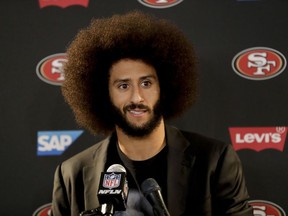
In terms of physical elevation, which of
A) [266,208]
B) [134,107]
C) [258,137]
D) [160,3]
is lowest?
[266,208]

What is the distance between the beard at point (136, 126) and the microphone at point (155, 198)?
483mm

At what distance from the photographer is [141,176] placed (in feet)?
5.33

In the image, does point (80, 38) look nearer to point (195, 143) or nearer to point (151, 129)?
point (151, 129)

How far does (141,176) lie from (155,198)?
1.81 ft

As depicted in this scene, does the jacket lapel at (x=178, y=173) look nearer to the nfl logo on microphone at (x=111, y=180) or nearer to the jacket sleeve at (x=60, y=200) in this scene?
the jacket sleeve at (x=60, y=200)

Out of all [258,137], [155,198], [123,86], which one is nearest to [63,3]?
[123,86]

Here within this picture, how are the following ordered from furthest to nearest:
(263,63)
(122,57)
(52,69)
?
(52,69)
(263,63)
(122,57)

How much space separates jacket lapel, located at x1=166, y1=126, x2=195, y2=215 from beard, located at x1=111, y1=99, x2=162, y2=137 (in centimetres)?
12

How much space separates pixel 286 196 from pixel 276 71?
1.84ft

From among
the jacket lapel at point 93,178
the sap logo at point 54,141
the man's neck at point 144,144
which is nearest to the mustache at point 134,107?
the man's neck at point 144,144

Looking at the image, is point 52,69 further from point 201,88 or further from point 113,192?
point 113,192

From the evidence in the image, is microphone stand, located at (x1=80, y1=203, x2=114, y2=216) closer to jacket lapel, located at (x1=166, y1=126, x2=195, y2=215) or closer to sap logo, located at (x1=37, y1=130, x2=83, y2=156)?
A: jacket lapel, located at (x1=166, y1=126, x2=195, y2=215)

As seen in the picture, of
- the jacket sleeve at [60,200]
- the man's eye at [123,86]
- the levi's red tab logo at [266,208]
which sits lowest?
the levi's red tab logo at [266,208]

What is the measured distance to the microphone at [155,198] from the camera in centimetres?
104
